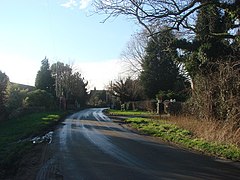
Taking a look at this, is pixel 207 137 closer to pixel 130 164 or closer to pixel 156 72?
pixel 130 164

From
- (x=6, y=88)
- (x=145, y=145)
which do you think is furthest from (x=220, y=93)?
(x=6, y=88)

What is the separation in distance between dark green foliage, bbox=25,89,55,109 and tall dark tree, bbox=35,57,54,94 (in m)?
20.5

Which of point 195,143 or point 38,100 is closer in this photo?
point 195,143

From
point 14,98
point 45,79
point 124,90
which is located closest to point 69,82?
point 45,79

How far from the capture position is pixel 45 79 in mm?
81562

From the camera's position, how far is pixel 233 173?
10.8 m

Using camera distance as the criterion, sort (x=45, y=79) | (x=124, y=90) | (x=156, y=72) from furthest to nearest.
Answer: (x=45, y=79), (x=124, y=90), (x=156, y=72)

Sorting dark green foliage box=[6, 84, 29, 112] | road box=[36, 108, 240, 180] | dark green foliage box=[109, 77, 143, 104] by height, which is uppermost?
dark green foliage box=[109, 77, 143, 104]

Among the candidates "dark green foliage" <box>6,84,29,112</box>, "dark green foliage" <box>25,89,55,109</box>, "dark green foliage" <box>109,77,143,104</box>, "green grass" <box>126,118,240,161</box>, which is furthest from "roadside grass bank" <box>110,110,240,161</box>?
"dark green foliage" <box>109,77,143,104</box>

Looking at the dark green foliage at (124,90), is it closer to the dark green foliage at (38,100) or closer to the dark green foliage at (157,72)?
the dark green foliage at (157,72)

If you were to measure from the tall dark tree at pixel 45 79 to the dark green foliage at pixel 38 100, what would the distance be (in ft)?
67.2

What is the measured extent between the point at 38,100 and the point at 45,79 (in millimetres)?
26958

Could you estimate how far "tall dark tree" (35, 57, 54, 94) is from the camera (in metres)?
80.9

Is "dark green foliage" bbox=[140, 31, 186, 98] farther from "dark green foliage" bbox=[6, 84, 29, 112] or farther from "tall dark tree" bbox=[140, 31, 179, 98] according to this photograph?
"dark green foliage" bbox=[6, 84, 29, 112]
